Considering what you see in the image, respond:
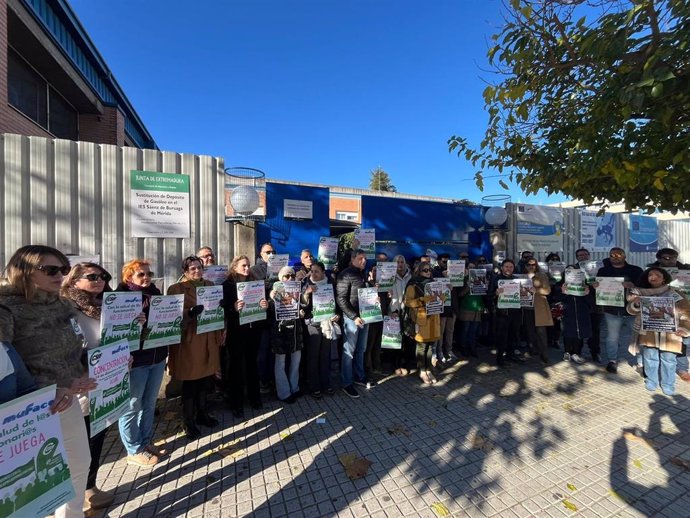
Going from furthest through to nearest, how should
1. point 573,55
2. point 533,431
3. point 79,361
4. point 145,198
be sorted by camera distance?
point 145,198 → point 533,431 → point 573,55 → point 79,361

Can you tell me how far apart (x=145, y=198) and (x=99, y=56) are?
1131cm

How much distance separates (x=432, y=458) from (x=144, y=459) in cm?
299

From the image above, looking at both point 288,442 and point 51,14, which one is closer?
point 288,442

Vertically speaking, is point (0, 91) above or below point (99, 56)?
below

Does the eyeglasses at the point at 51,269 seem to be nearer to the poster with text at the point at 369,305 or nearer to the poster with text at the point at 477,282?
the poster with text at the point at 369,305

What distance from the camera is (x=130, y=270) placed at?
323cm

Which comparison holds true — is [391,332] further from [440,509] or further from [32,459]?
[32,459]

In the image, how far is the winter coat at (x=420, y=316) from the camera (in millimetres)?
5305

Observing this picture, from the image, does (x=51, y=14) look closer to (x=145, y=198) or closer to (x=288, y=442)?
(x=145, y=198)

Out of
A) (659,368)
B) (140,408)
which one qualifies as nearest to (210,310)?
(140,408)

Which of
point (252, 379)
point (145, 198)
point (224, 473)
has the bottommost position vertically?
point (224, 473)

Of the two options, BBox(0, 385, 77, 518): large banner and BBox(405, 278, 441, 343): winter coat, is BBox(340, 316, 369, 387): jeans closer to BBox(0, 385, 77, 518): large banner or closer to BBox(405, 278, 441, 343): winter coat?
BBox(405, 278, 441, 343): winter coat

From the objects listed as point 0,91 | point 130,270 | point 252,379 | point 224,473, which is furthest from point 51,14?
point 224,473

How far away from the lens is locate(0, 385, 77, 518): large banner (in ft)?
5.23
